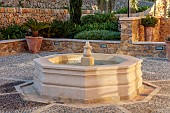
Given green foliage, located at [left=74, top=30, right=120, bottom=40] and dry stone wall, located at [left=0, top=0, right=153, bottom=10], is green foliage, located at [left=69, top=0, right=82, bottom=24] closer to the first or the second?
green foliage, located at [left=74, top=30, right=120, bottom=40]

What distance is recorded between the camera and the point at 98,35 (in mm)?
11820

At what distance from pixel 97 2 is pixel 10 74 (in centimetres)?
2011

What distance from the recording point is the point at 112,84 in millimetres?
5430

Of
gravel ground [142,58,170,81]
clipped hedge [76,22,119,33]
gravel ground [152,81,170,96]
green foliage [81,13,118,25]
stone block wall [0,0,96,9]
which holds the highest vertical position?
stone block wall [0,0,96,9]

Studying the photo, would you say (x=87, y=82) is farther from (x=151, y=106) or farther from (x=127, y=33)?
(x=127, y=33)

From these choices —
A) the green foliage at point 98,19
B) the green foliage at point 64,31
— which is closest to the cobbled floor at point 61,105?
the green foliage at point 64,31

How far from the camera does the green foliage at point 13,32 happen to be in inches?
492

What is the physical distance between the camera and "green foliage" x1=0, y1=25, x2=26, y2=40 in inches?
492

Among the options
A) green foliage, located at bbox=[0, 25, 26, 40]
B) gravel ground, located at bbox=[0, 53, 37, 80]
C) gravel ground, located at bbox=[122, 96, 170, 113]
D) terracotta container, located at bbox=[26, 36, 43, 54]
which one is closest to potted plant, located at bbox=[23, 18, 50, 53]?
terracotta container, located at bbox=[26, 36, 43, 54]

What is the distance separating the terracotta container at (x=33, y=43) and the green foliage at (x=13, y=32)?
1.02m

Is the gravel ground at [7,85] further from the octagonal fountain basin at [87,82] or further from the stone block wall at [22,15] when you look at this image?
the stone block wall at [22,15]

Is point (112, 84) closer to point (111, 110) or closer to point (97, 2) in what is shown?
point (111, 110)

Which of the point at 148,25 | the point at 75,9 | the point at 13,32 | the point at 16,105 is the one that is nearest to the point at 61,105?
the point at 16,105

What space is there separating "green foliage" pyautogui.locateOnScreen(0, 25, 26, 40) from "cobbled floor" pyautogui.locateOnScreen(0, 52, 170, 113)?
3413 mm
